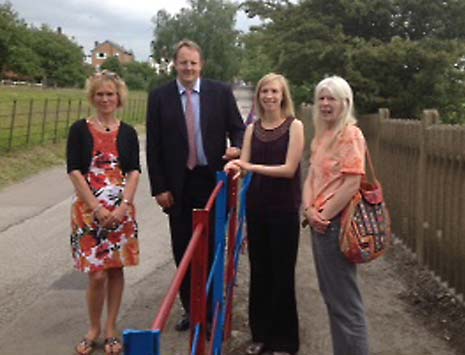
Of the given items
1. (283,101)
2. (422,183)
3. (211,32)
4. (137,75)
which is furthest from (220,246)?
(137,75)

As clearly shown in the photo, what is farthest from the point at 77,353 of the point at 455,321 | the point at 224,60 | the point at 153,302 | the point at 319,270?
the point at 224,60

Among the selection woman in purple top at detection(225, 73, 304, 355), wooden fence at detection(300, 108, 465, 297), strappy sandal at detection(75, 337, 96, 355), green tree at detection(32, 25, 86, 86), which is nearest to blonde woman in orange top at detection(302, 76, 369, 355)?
woman in purple top at detection(225, 73, 304, 355)

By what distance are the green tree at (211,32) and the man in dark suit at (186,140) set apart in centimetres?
5946

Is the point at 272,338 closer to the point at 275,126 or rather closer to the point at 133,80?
the point at 275,126

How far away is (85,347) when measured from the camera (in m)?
4.05

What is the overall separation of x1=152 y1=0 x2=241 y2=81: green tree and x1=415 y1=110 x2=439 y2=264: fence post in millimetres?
58056

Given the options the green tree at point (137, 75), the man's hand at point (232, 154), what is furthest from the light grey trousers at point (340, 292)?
the green tree at point (137, 75)

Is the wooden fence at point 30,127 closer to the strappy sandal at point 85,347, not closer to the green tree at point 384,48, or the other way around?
the green tree at point 384,48

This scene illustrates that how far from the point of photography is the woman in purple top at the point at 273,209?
376 centimetres

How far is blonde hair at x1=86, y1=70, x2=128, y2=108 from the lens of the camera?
12.9 ft

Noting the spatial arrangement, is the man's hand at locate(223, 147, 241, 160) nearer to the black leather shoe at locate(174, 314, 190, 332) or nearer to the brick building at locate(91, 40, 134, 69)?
the black leather shoe at locate(174, 314, 190, 332)

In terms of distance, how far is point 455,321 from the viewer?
15.1 feet

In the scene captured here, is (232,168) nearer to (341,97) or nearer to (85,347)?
(341,97)

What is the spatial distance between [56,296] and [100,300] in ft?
4.45
